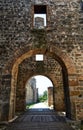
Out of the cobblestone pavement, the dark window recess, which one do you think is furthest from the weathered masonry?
the cobblestone pavement

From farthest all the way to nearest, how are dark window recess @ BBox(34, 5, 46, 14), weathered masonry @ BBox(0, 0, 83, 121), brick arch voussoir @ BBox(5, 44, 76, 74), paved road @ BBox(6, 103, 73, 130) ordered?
dark window recess @ BBox(34, 5, 46, 14) < brick arch voussoir @ BBox(5, 44, 76, 74) < weathered masonry @ BBox(0, 0, 83, 121) < paved road @ BBox(6, 103, 73, 130)

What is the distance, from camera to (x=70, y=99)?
7613 mm

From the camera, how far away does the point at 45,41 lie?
831 centimetres

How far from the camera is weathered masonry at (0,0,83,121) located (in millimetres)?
7707

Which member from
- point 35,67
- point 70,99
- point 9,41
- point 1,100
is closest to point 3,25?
point 9,41

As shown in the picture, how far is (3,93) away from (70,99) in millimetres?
2870

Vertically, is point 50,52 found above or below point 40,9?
below

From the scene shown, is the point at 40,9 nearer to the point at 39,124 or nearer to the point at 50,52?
the point at 50,52

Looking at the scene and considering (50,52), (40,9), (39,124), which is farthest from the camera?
(40,9)

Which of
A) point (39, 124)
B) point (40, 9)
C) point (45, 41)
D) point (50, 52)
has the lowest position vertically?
point (39, 124)

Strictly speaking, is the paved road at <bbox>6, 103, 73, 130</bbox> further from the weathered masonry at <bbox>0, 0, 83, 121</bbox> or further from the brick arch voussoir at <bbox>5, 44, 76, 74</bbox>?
the brick arch voussoir at <bbox>5, 44, 76, 74</bbox>

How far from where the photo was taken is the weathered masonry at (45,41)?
7707 mm

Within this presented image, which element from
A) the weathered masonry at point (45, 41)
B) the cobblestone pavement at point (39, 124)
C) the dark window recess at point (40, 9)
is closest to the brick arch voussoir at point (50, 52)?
the weathered masonry at point (45, 41)

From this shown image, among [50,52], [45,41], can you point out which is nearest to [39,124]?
[50,52]
